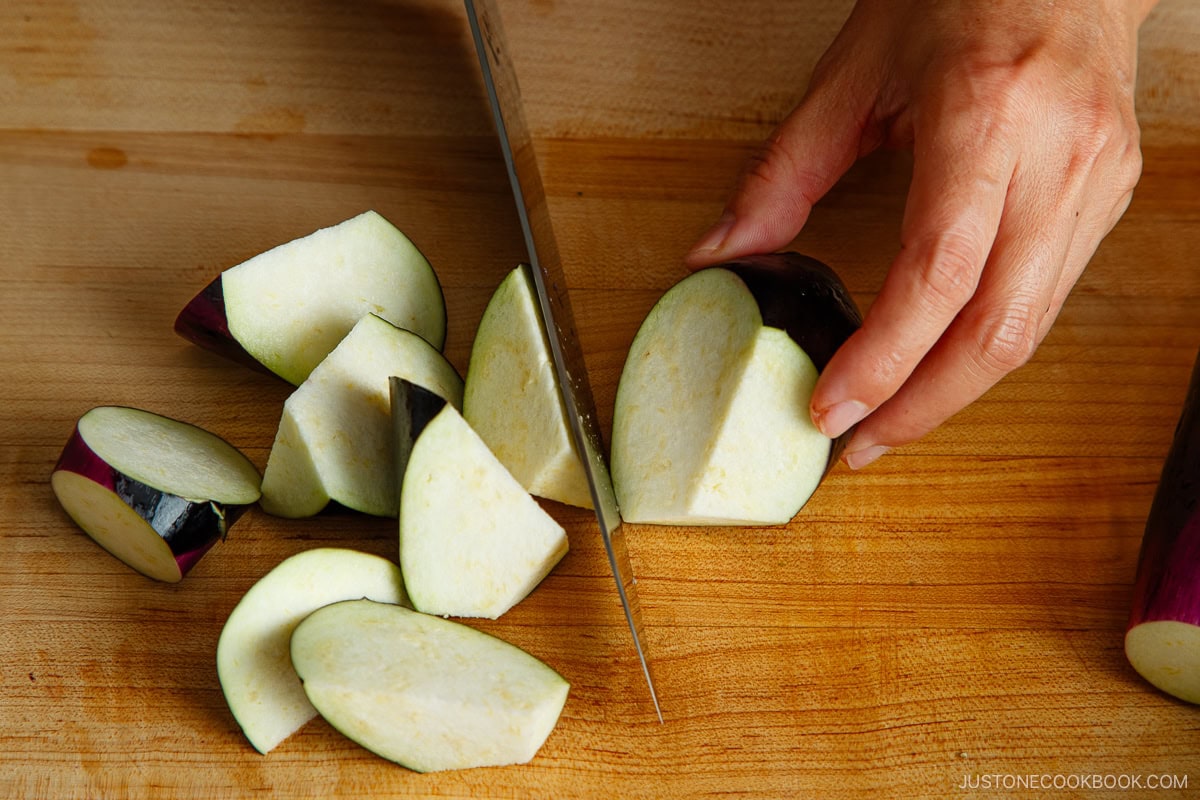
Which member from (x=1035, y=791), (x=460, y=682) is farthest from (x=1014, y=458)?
(x=460, y=682)

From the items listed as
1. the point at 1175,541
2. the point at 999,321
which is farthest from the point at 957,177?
the point at 1175,541

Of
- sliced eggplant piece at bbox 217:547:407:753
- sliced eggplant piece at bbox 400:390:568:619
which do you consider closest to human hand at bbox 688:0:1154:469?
sliced eggplant piece at bbox 400:390:568:619

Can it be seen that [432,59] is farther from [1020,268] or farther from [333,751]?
[333,751]

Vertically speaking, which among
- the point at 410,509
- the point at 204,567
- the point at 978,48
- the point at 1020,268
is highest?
the point at 978,48

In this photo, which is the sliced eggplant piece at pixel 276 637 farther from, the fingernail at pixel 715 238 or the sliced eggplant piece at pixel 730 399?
the fingernail at pixel 715 238

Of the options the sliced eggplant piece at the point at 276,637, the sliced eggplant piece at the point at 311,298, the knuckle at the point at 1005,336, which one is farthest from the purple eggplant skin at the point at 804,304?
the sliced eggplant piece at the point at 276,637

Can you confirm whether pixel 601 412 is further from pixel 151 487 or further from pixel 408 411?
pixel 151 487
